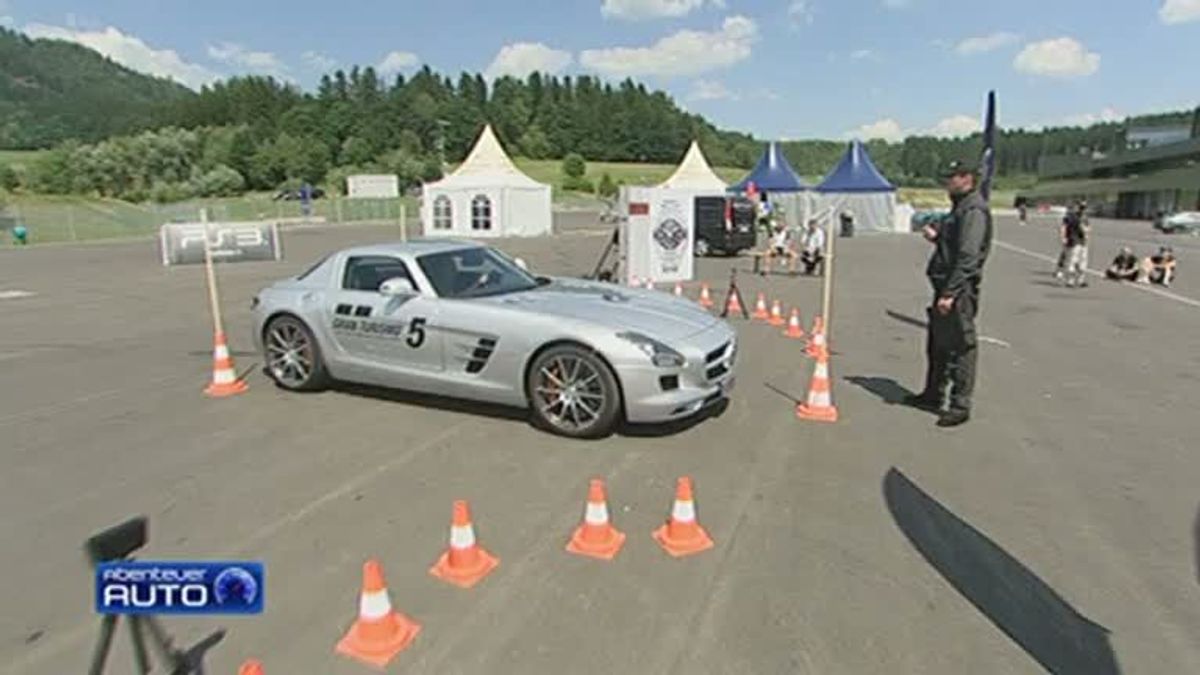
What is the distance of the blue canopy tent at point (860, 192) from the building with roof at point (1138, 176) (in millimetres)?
43319

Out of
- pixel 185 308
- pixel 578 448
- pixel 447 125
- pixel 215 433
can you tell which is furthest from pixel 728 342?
pixel 447 125

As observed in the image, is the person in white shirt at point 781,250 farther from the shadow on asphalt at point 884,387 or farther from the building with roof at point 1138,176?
the building with roof at point 1138,176

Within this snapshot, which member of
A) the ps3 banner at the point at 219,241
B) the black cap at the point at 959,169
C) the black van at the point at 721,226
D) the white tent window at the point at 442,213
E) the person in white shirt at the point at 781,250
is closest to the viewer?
the black cap at the point at 959,169

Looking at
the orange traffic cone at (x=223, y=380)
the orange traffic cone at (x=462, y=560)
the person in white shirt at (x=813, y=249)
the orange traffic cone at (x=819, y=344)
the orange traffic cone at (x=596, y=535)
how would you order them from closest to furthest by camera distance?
the orange traffic cone at (x=462, y=560) < the orange traffic cone at (x=596, y=535) < the orange traffic cone at (x=819, y=344) < the orange traffic cone at (x=223, y=380) < the person in white shirt at (x=813, y=249)

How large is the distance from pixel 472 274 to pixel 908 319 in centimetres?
782

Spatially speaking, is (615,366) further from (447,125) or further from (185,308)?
(447,125)

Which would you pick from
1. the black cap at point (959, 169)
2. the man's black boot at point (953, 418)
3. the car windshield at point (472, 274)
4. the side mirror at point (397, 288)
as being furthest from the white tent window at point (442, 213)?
the man's black boot at point (953, 418)

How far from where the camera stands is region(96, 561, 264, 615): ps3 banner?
159 cm

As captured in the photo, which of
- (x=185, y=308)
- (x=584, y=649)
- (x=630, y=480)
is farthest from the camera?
(x=185, y=308)

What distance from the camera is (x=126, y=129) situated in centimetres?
10800

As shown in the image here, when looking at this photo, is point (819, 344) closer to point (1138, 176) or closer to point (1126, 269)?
point (1126, 269)

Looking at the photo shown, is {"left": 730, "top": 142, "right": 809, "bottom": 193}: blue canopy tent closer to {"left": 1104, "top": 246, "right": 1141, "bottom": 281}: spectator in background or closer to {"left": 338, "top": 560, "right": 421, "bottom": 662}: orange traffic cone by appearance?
{"left": 1104, "top": 246, "right": 1141, "bottom": 281}: spectator in background

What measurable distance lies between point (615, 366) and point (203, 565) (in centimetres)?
345

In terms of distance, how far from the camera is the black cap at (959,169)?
5.46 m
